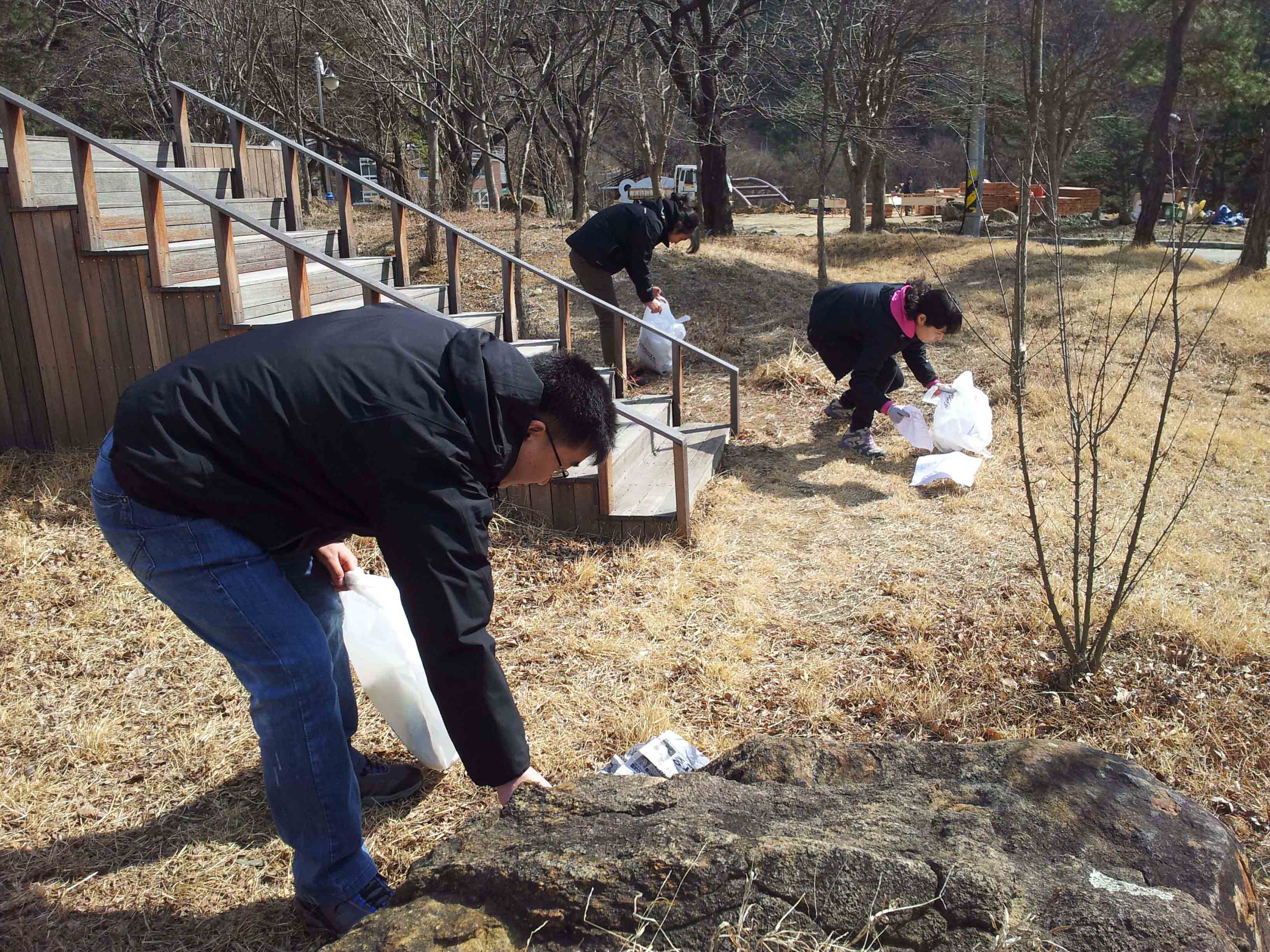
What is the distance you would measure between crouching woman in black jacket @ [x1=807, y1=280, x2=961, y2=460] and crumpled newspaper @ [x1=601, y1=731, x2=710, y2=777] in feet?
12.4

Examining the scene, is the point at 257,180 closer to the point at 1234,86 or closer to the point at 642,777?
the point at 642,777

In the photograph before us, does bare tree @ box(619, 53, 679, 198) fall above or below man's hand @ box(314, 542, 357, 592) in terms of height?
above

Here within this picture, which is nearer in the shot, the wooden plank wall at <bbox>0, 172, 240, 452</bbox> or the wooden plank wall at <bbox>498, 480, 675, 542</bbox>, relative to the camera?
the wooden plank wall at <bbox>0, 172, 240, 452</bbox>

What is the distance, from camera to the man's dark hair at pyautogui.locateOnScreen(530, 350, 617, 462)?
196 centimetres

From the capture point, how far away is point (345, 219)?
6438mm

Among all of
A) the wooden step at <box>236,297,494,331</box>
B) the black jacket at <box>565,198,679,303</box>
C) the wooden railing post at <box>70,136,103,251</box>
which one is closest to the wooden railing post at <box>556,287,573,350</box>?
the wooden step at <box>236,297,494,331</box>

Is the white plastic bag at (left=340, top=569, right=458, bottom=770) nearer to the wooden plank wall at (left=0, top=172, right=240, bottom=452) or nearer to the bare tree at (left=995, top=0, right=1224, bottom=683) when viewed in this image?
the bare tree at (left=995, top=0, right=1224, bottom=683)

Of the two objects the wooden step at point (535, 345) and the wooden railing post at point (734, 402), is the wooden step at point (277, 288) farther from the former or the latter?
the wooden railing post at point (734, 402)

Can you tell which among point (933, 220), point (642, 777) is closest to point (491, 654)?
point (642, 777)

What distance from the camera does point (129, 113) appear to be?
20531 mm

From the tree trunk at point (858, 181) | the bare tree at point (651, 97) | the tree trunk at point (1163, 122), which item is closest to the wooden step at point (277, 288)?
the bare tree at point (651, 97)

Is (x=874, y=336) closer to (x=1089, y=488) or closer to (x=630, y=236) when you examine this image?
(x=1089, y=488)

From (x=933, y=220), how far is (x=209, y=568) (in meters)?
25.4

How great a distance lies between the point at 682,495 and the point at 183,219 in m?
3.40
